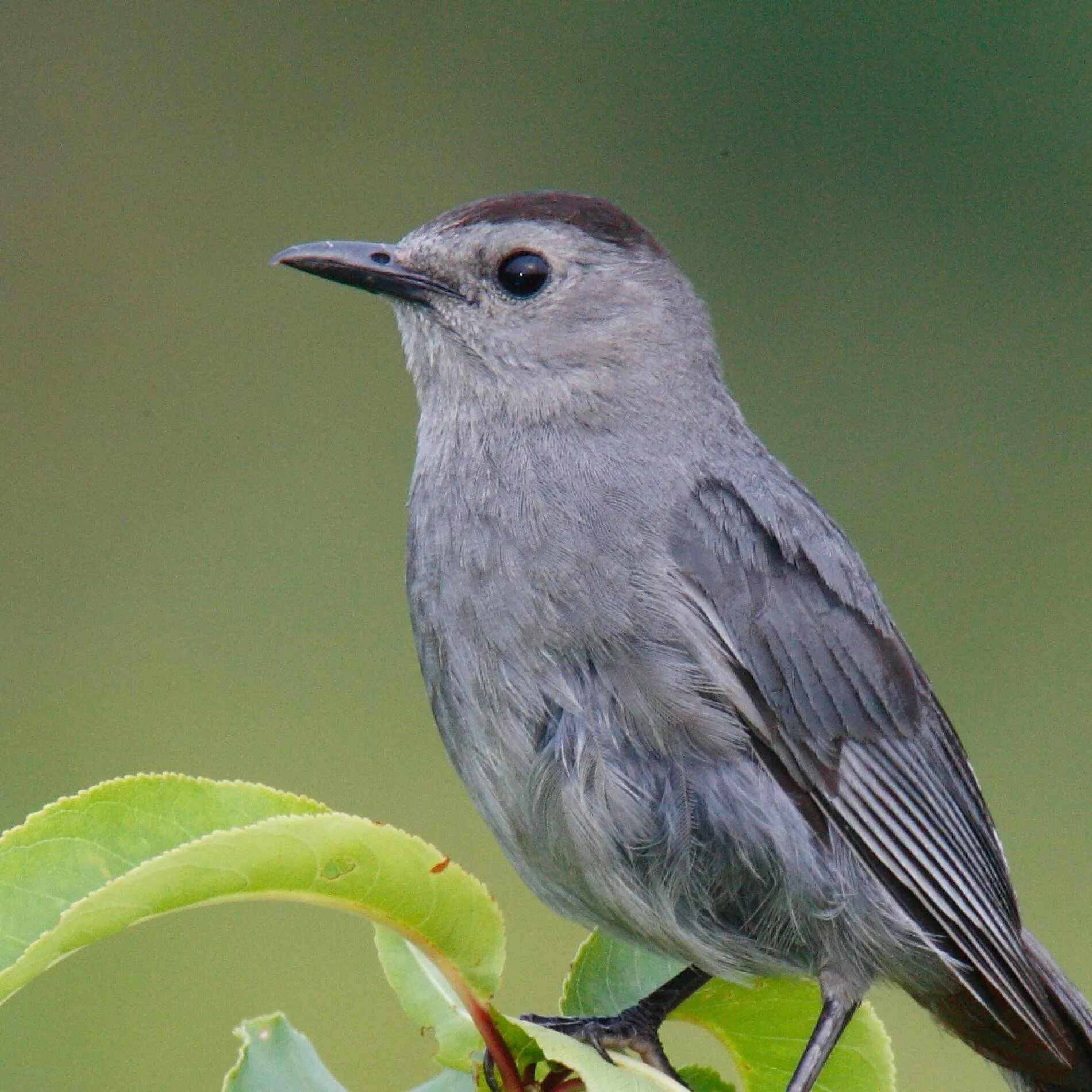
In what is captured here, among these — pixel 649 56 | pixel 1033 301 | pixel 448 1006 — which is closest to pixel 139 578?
pixel 649 56

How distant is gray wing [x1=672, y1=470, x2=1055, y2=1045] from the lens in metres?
2.44

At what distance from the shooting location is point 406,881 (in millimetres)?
1717

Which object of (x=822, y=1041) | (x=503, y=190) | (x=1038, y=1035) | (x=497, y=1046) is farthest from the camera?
(x=503, y=190)

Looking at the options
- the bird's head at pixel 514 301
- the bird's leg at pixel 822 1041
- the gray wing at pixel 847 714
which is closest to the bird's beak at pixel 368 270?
the bird's head at pixel 514 301

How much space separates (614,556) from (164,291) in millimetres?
3461

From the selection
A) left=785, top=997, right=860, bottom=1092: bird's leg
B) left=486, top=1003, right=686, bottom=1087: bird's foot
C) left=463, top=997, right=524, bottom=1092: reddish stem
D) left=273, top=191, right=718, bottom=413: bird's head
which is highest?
left=273, top=191, right=718, bottom=413: bird's head

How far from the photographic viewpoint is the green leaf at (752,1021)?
2.14 meters

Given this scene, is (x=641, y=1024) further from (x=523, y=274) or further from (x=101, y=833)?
(x=523, y=274)

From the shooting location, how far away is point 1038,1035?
2.45 metres

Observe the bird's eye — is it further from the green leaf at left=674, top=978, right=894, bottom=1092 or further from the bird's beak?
the green leaf at left=674, top=978, right=894, bottom=1092

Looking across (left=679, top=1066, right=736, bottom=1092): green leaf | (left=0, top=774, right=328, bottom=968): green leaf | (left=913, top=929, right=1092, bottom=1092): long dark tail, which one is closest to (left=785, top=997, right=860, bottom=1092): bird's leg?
(left=679, top=1066, right=736, bottom=1092): green leaf

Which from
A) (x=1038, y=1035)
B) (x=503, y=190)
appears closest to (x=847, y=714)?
(x=1038, y=1035)

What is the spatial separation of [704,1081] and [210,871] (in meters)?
0.71

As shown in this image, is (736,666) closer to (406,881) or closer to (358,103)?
(406,881)
